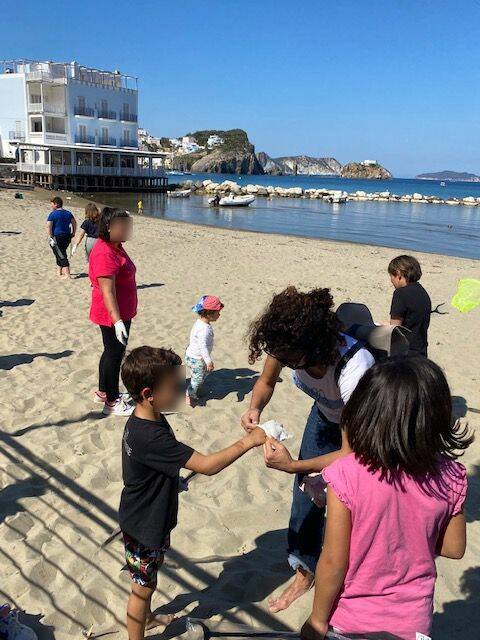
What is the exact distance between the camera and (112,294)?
4.28m

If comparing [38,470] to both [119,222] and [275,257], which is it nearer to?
[119,222]

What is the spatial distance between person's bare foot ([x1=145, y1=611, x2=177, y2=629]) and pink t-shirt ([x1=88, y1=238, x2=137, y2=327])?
8.11ft

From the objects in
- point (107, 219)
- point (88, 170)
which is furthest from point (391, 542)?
point (88, 170)

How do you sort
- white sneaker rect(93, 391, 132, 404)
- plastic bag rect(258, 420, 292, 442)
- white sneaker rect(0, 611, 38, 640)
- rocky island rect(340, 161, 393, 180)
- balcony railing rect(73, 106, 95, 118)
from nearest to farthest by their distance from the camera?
plastic bag rect(258, 420, 292, 442), white sneaker rect(0, 611, 38, 640), white sneaker rect(93, 391, 132, 404), balcony railing rect(73, 106, 95, 118), rocky island rect(340, 161, 393, 180)

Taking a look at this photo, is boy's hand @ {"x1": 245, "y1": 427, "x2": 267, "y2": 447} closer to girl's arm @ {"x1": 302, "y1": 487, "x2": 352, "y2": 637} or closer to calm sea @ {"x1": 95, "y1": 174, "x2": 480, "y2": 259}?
girl's arm @ {"x1": 302, "y1": 487, "x2": 352, "y2": 637}

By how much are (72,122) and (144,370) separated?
56655mm

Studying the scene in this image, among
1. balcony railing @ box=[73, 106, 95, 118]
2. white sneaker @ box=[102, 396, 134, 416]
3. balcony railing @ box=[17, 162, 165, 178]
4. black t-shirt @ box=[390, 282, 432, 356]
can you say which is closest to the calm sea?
balcony railing @ box=[17, 162, 165, 178]

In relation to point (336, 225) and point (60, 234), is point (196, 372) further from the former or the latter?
point (336, 225)

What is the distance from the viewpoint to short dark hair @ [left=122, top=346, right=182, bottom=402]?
7.43ft

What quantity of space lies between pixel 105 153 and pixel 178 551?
5355 centimetres

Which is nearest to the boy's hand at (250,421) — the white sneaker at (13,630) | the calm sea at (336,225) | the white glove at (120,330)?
the white sneaker at (13,630)

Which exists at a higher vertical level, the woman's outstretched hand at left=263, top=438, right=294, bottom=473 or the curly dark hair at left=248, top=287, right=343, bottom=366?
the curly dark hair at left=248, top=287, right=343, bottom=366

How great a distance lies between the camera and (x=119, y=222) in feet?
13.6

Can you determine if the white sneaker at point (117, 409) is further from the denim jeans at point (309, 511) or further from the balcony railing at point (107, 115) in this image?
the balcony railing at point (107, 115)
